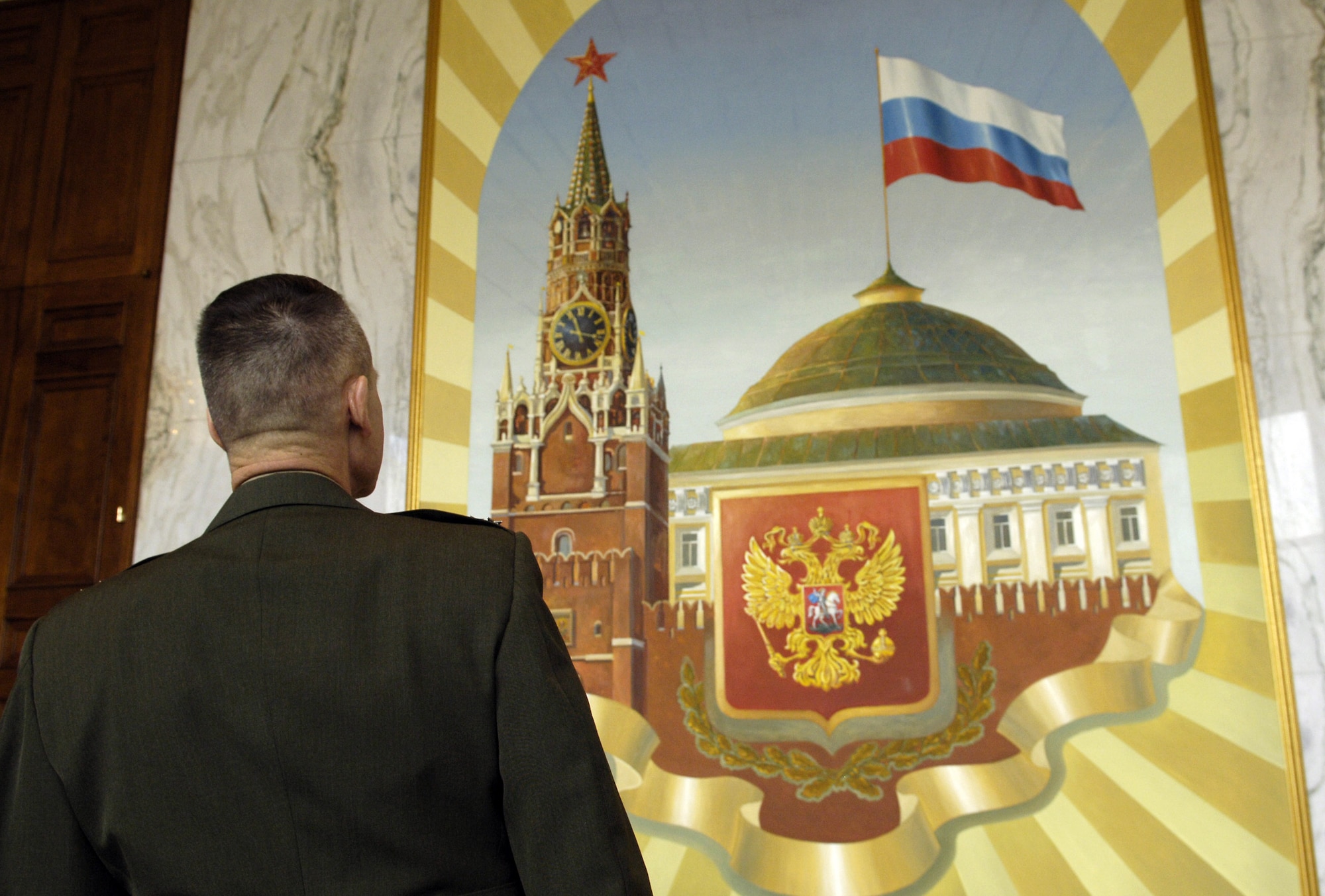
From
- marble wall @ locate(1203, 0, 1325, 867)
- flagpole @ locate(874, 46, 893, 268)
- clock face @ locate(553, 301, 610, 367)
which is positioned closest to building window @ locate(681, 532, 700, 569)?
clock face @ locate(553, 301, 610, 367)

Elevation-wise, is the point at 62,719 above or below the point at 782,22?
below

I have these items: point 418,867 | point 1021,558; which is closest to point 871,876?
point 1021,558

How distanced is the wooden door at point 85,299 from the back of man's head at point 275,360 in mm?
2783

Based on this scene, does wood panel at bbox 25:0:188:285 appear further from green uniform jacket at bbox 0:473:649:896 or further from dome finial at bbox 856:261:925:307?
green uniform jacket at bbox 0:473:649:896

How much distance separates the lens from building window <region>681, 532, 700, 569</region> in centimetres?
343

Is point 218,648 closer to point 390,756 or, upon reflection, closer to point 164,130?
point 390,756

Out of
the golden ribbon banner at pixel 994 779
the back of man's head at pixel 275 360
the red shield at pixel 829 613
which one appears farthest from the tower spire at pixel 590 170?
the back of man's head at pixel 275 360

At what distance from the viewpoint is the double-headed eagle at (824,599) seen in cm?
326

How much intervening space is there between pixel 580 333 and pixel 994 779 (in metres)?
1.89

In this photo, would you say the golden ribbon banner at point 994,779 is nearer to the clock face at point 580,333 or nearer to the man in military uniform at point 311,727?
the clock face at point 580,333

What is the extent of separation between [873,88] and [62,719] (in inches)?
125

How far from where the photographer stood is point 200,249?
13.2ft

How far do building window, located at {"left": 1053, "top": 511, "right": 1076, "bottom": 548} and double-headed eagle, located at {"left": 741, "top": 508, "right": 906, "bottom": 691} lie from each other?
46 cm

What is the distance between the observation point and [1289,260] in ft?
10.7
